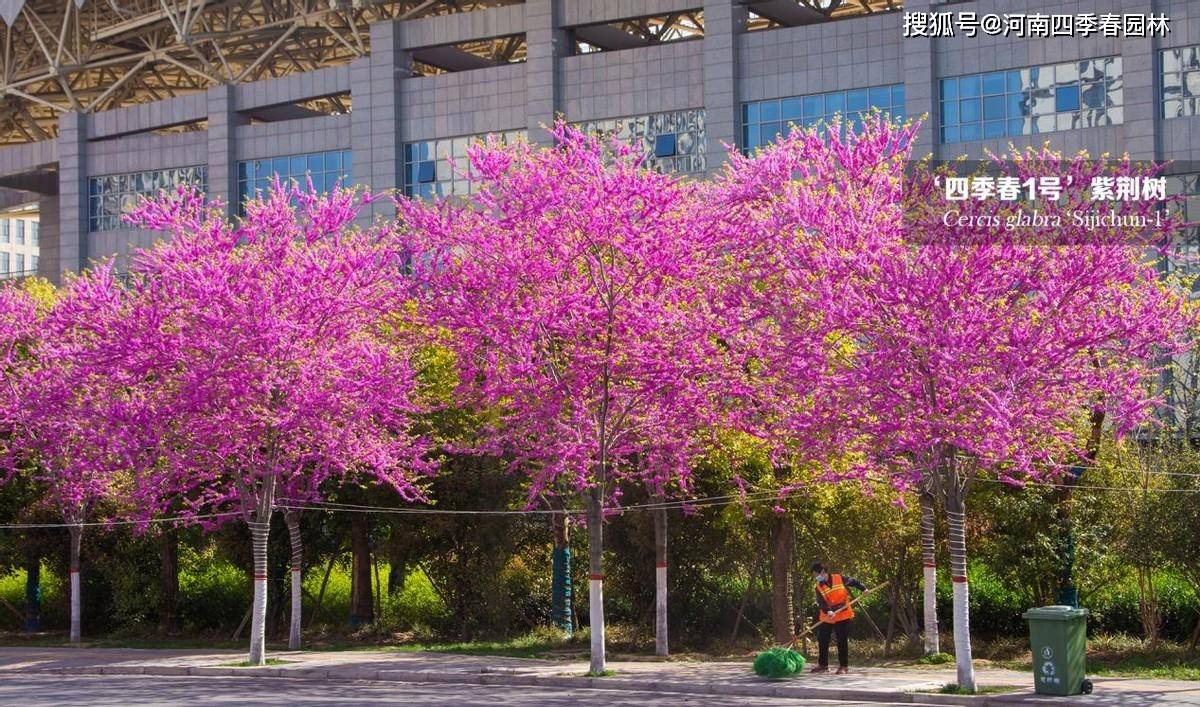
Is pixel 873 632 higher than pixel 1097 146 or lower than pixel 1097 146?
lower

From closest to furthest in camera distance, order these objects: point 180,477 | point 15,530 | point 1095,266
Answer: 1. point 1095,266
2. point 180,477
3. point 15,530

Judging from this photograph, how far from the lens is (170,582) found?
38406 mm

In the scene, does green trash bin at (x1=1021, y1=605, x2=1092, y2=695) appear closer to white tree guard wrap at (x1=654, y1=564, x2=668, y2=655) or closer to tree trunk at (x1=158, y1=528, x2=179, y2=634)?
white tree guard wrap at (x1=654, y1=564, x2=668, y2=655)

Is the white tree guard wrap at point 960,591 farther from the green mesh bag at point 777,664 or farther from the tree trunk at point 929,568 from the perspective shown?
the tree trunk at point 929,568

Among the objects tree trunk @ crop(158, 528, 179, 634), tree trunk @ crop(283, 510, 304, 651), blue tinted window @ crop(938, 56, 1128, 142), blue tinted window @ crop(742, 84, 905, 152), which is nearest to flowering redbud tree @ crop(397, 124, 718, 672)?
tree trunk @ crop(283, 510, 304, 651)

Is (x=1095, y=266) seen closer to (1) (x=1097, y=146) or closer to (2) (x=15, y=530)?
(2) (x=15, y=530)

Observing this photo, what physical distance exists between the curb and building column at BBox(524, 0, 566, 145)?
3752cm

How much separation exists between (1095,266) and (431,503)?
1480 cm

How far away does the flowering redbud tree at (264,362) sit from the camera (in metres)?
29.1

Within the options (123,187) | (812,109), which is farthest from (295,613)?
(123,187)

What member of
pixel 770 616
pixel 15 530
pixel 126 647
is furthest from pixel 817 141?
pixel 15 530

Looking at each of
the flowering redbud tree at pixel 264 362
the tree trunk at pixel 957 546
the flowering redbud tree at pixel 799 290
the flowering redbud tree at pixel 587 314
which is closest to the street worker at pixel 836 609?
the flowering redbud tree at pixel 799 290

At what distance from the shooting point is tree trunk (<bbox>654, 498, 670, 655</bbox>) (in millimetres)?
29359

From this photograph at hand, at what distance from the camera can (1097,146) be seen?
53.7 m
